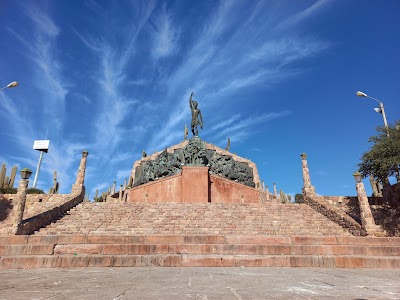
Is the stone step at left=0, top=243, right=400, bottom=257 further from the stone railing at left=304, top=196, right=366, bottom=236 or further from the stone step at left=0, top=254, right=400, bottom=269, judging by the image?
the stone railing at left=304, top=196, right=366, bottom=236

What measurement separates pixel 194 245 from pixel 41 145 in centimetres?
4351

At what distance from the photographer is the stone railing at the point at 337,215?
33.2 ft

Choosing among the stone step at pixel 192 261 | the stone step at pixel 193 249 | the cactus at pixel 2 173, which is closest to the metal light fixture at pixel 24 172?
the stone step at pixel 193 249

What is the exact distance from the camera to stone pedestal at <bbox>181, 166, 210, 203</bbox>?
17.6 meters

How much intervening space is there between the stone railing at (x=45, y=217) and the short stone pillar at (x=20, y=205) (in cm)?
16

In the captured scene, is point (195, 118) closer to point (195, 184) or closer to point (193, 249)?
point (195, 184)

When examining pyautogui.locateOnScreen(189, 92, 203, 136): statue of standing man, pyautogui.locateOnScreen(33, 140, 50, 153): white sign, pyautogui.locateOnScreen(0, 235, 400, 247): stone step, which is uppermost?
pyautogui.locateOnScreen(33, 140, 50, 153): white sign

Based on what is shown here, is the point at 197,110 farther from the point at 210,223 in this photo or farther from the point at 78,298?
the point at 78,298

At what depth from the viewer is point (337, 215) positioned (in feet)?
37.2

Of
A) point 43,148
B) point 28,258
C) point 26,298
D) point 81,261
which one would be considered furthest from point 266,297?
point 43,148

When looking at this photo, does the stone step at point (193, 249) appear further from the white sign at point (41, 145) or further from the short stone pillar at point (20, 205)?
the white sign at point (41, 145)

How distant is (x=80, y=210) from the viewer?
1305 cm

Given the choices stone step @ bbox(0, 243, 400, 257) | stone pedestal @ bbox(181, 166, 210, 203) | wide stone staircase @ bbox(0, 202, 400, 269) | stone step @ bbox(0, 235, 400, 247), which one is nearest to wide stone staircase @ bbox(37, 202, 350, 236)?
wide stone staircase @ bbox(0, 202, 400, 269)

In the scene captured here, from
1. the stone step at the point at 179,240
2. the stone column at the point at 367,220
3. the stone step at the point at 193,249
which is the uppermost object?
the stone column at the point at 367,220
